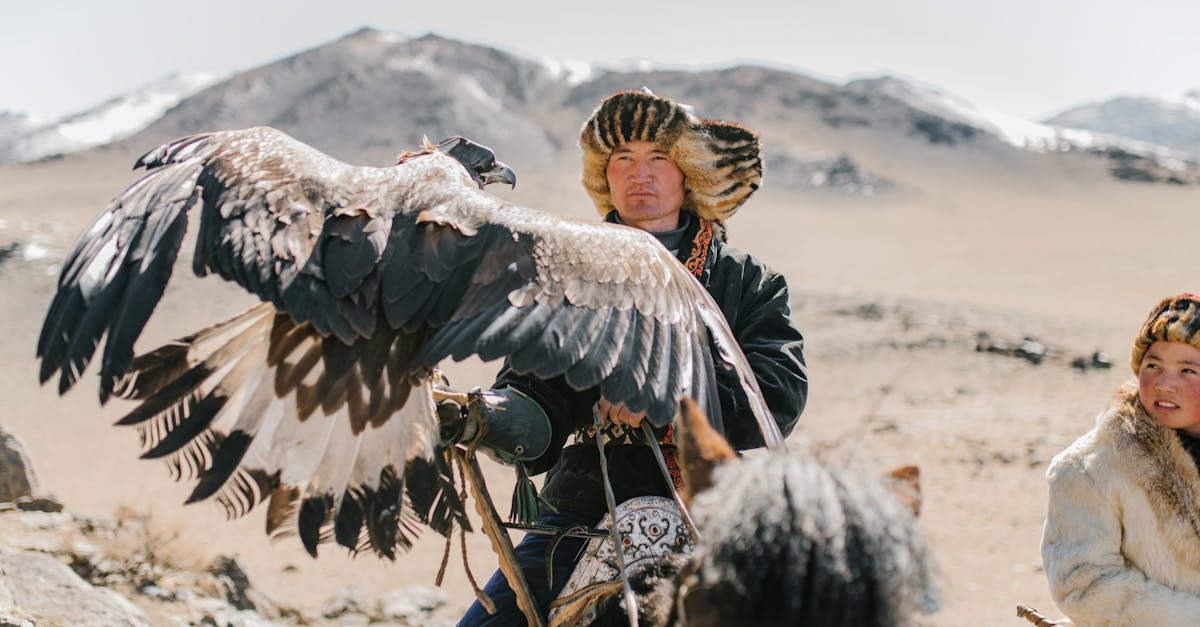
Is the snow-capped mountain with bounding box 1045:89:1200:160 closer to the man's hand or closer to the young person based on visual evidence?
the young person

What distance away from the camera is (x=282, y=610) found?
20.6 feet

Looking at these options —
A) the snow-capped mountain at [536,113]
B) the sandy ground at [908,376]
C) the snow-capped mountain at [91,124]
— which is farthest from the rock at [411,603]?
the snow-capped mountain at [91,124]

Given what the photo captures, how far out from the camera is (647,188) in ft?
8.20

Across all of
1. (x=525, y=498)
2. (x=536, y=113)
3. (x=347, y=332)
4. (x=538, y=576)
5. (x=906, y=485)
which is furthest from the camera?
(x=536, y=113)

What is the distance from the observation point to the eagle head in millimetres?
2400

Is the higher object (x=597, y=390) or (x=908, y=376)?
(x=597, y=390)

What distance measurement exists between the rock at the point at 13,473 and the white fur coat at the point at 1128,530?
6460 millimetres

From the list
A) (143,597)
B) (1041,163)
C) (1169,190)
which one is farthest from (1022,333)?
(1041,163)

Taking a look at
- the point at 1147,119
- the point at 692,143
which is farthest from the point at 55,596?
the point at 1147,119

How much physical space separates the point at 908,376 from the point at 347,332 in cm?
1269

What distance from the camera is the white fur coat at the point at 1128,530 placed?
2438 mm

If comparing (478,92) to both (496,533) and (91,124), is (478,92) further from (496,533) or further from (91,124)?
(496,533)

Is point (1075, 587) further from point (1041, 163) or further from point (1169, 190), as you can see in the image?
point (1041, 163)

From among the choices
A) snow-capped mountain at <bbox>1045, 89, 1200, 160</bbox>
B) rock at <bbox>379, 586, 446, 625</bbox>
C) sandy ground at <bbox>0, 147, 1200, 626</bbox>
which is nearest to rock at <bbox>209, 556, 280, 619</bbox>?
sandy ground at <bbox>0, 147, 1200, 626</bbox>
